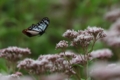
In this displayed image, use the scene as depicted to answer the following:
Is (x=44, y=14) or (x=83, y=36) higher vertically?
(x=44, y=14)

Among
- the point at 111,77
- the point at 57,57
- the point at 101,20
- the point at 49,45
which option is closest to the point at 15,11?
the point at 49,45

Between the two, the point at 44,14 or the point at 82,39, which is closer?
the point at 82,39

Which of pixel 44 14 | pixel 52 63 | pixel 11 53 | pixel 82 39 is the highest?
pixel 44 14

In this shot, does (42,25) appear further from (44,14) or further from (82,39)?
(44,14)

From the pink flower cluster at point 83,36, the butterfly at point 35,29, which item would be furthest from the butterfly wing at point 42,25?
the pink flower cluster at point 83,36

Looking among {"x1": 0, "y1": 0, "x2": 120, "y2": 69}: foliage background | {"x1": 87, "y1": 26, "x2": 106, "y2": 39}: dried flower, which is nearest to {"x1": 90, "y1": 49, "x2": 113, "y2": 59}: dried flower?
{"x1": 87, "y1": 26, "x2": 106, "y2": 39}: dried flower

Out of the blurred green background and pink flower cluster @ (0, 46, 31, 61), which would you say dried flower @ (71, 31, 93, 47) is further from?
the blurred green background

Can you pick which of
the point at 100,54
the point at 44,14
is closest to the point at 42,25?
the point at 100,54

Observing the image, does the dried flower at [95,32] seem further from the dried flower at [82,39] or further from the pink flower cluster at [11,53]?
the pink flower cluster at [11,53]

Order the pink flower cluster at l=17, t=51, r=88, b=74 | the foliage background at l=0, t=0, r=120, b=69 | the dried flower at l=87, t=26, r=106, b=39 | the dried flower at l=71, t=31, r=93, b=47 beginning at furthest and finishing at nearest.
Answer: the foliage background at l=0, t=0, r=120, b=69
the dried flower at l=87, t=26, r=106, b=39
the dried flower at l=71, t=31, r=93, b=47
the pink flower cluster at l=17, t=51, r=88, b=74
